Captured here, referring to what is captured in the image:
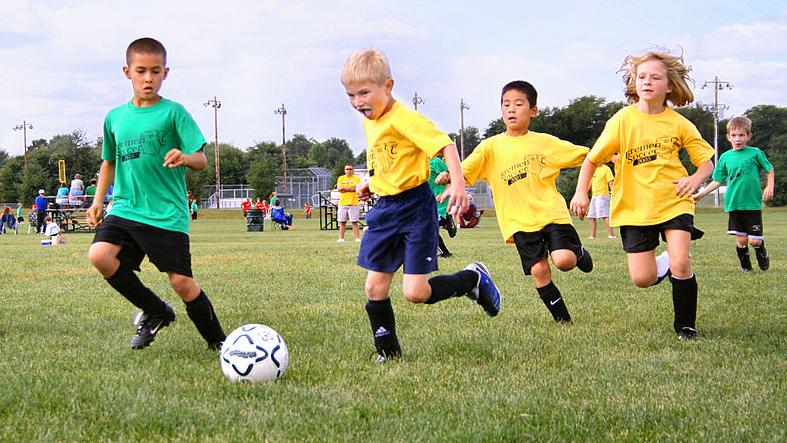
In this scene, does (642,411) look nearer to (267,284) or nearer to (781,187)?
(267,284)

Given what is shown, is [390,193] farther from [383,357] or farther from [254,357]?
[254,357]

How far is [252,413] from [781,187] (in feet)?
202

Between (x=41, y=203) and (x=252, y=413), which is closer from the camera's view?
(x=252, y=413)

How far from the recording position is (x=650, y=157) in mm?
5621

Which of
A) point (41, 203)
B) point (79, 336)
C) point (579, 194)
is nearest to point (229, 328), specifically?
point (79, 336)

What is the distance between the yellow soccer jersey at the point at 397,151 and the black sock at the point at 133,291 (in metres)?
1.65

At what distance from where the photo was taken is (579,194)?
18.3 ft

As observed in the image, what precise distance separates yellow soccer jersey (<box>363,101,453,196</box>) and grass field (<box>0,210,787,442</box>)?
42.6 inches

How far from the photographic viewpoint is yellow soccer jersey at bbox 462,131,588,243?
6.30 metres

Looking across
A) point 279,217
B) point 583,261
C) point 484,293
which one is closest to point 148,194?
point 484,293

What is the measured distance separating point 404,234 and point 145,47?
6.52ft

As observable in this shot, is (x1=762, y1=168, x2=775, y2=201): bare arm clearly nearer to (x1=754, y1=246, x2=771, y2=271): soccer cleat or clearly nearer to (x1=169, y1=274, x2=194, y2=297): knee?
(x1=754, y1=246, x2=771, y2=271): soccer cleat

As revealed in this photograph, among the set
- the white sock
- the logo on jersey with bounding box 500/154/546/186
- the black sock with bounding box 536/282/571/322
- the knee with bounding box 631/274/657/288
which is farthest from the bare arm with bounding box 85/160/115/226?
the white sock

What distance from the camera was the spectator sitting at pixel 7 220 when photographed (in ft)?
108
